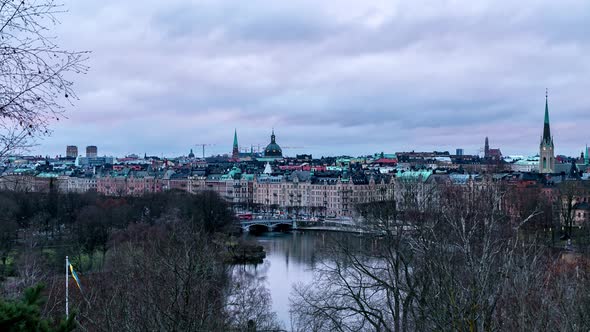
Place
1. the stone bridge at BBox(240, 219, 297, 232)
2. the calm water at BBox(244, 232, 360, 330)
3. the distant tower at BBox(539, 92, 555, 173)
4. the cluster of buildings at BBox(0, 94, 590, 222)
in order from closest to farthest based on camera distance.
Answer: the calm water at BBox(244, 232, 360, 330)
the stone bridge at BBox(240, 219, 297, 232)
the cluster of buildings at BBox(0, 94, 590, 222)
the distant tower at BBox(539, 92, 555, 173)

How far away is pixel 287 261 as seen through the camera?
97.2ft

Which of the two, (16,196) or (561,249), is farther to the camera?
(16,196)

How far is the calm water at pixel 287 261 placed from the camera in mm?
20358

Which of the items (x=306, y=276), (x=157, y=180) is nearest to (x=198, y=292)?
(x=306, y=276)

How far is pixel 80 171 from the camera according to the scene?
83812 mm

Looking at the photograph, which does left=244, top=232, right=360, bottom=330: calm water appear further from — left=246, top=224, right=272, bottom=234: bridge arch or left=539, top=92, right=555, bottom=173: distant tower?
left=539, top=92, right=555, bottom=173: distant tower

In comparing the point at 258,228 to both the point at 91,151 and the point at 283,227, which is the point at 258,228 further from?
the point at 91,151

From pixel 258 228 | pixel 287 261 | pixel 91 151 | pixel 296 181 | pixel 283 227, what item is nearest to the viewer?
pixel 287 261

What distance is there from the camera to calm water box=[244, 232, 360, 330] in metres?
20.4

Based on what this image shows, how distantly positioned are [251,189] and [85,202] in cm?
2992

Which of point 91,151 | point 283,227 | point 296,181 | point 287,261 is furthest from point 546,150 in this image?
point 91,151

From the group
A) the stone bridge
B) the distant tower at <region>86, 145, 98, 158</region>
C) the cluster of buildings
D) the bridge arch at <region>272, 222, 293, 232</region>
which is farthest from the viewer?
the distant tower at <region>86, 145, 98, 158</region>

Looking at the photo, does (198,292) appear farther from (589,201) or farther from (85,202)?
(589,201)

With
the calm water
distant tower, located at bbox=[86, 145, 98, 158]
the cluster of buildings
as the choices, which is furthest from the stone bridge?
distant tower, located at bbox=[86, 145, 98, 158]
